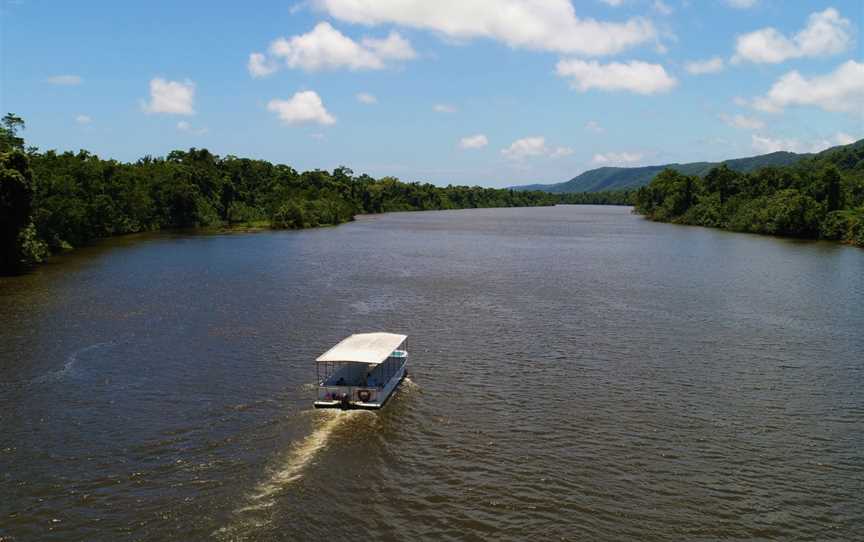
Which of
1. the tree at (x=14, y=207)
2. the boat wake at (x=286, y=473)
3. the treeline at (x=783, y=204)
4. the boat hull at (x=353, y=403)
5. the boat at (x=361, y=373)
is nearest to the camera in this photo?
the boat wake at (x=286, y=473)

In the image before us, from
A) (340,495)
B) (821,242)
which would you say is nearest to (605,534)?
(340,495)

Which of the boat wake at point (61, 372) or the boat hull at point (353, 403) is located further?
the boat wake at point (61, 372)

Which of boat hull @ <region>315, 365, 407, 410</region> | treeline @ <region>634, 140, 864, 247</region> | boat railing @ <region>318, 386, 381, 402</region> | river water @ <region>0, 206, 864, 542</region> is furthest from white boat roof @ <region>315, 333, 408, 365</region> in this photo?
treeline @ <region>634, 140, 864, 247</region>

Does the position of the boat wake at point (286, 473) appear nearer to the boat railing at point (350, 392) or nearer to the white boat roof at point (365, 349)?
the boat railing at point (350, 392)

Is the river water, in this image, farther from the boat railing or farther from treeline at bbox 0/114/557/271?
treeline at bbox 0/114/557/271

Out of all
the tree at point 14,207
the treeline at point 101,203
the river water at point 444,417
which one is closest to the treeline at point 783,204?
the river water at point 444,417

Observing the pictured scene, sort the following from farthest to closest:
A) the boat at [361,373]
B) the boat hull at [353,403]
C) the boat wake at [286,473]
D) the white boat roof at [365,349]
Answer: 1. the white boat roof at [365,349]
2. the boat at [361,373]
3. the boat hull at [353,403]
4. the boat wake at [286,473]

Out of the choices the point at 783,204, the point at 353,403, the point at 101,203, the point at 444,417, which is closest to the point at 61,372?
the point at 353,403
